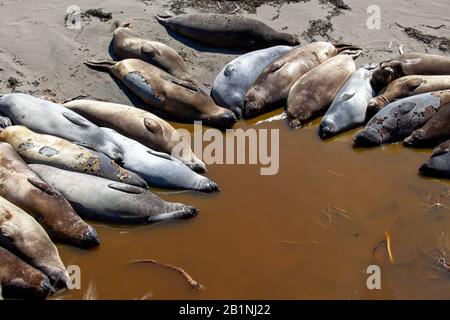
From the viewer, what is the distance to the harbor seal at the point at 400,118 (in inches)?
263

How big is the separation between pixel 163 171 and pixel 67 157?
3.13 ft

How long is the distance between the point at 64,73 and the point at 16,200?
267 cm

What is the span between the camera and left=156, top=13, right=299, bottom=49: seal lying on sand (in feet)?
27.2

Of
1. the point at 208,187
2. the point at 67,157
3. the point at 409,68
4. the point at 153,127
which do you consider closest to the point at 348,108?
the point at 409,68

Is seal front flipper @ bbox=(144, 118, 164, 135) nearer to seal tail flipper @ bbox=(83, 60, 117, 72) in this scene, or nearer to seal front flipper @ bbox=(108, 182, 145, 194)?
seal front flipper @ bbox=(108, 182, 145, 194)

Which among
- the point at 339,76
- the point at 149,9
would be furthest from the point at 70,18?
the point at 339,76

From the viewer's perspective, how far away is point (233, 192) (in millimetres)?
5859

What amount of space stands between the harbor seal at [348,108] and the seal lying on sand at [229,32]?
141 centimetres

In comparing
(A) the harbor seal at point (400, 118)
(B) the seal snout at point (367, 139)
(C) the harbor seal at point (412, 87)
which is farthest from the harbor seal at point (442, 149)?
(C) the harbor seal at point (412, 87)

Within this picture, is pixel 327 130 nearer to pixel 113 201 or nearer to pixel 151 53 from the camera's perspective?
pixel 151 53

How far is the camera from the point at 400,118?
6.84m

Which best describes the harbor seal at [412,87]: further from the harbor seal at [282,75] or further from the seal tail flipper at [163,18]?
the seal tail flipper at [163,18]

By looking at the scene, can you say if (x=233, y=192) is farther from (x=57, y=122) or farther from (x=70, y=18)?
(x=70, y=18)

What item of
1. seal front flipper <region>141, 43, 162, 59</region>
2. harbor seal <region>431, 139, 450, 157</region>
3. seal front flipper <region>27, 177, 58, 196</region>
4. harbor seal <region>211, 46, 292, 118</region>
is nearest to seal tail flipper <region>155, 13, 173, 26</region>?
seal front flipper <region>141, 43, 162, 59</region>
